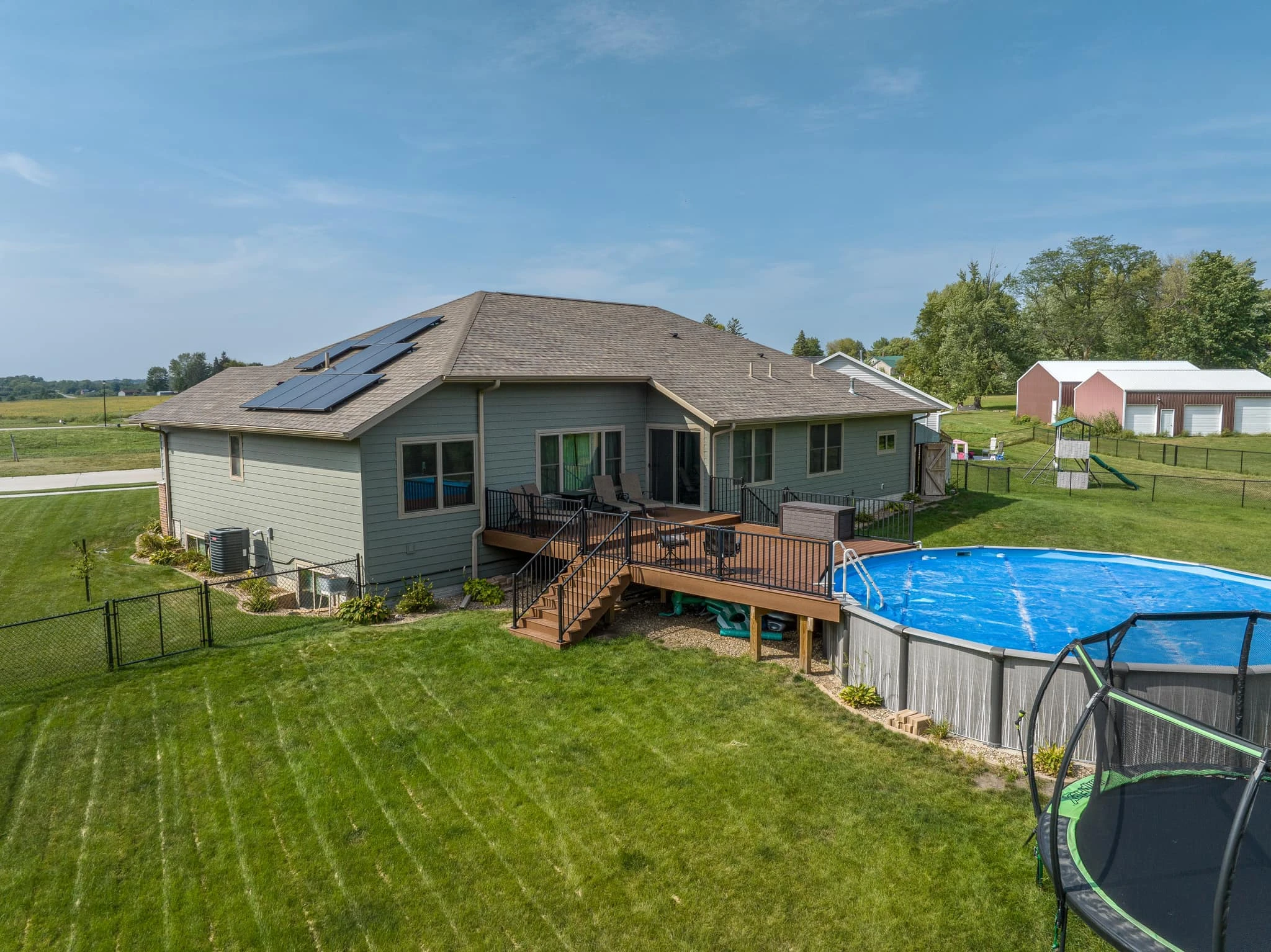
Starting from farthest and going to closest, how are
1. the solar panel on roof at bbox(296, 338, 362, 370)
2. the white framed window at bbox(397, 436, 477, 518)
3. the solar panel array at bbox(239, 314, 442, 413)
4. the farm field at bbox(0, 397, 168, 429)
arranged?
the farm field at bbox(0, 397, 168, 429), the solar panel on roof at bbox(296, 338, 362, 370), the solar panel array at bbox(239, 314, 442, 413), the white framed window at bbox(397, 436, 477, 518)

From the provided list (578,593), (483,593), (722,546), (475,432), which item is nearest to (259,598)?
(483,593)

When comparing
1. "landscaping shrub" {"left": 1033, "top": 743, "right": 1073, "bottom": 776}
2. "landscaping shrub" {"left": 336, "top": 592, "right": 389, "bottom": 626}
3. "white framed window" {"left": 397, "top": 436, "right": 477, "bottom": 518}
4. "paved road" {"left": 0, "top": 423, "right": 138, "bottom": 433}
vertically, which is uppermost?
"paved road" {"left": 0, "top": 423, "right": 138, "bottom": 433}

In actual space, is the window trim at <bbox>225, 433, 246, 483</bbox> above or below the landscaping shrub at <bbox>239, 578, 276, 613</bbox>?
above

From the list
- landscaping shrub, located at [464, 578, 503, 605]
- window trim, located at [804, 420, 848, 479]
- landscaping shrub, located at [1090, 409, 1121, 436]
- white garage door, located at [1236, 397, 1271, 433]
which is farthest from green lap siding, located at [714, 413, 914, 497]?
white garage door, located at [1236, 397, 1271, 433]

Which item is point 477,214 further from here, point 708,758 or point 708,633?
point 708,758

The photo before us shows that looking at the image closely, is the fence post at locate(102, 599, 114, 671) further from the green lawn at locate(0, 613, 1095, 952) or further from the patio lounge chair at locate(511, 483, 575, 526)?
the patio lounge chair at locate(511, 483, 575, 526)

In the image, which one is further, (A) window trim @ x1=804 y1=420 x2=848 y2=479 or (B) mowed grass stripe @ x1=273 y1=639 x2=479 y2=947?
(A) window trim @ x1=804 y1=420 x2=848 y2=479

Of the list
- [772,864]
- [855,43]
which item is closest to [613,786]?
[772,864]

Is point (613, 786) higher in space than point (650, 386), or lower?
lower
